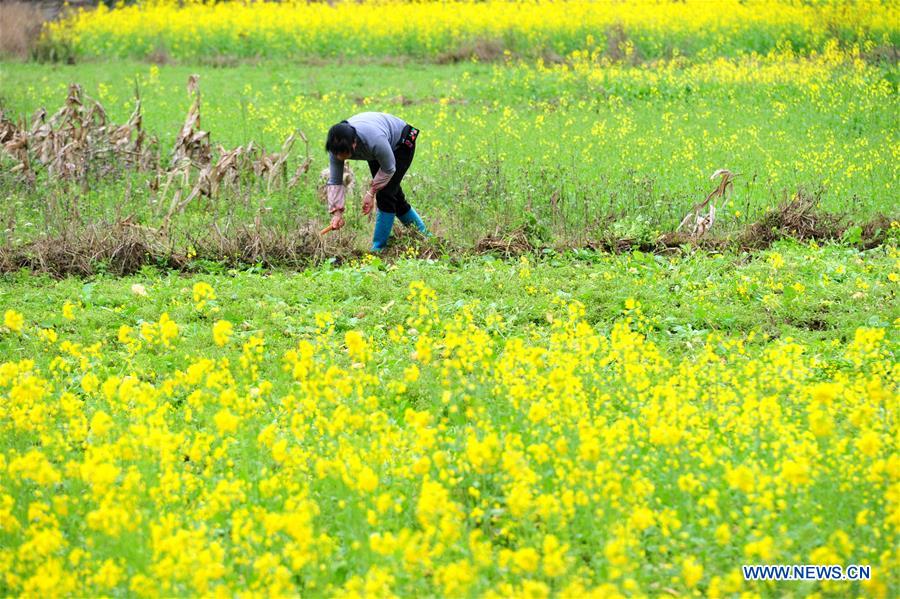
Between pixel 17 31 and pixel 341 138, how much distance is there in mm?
14910

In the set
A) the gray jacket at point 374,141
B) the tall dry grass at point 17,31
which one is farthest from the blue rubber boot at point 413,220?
the tall dry grass at point 17,31

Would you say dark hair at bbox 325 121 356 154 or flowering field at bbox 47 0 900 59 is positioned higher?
flowering field at bbox 47 0 900 59

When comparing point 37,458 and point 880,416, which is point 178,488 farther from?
point 880,416

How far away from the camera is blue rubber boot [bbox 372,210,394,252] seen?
8.98 m

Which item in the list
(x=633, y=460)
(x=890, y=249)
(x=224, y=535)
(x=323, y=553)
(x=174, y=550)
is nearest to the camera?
(x=174, y=550)

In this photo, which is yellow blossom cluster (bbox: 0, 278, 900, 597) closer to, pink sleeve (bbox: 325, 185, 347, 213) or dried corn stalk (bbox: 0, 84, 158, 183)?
pink sleeve (bbox: 325, 185, 347, 213)

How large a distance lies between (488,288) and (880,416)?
3.53 metres

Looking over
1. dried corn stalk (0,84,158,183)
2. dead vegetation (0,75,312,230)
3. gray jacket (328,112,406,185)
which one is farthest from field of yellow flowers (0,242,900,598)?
dried corn stalk (0,84,158,183)

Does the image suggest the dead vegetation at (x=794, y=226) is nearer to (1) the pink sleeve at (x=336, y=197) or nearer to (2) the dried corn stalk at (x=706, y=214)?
(2) the dried corn stalk at (x=706, y=214)

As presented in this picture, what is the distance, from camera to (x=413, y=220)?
927 cm

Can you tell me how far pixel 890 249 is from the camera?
851cm

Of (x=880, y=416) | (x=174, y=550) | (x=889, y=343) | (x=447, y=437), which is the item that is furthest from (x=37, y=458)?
(x=889, y=343)

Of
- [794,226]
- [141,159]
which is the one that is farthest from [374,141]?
[141,159]

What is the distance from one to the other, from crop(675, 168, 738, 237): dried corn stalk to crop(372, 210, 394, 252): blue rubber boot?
275cm
